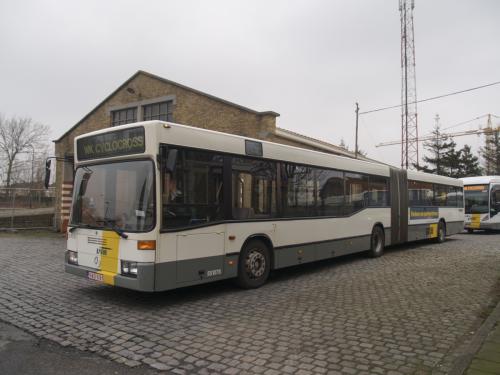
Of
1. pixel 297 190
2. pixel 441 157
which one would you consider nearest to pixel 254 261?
pixel 297 190

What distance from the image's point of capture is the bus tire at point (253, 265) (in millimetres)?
7609

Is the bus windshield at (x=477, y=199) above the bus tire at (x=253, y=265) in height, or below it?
above

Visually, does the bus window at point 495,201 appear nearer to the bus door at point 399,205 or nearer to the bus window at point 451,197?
the bus window at point 451,197

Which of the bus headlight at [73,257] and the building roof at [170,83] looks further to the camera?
the building roof at [170,83]

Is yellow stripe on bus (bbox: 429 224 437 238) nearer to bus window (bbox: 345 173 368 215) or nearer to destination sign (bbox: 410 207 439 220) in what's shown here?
destination sign (bbox: 410 207 439 220)

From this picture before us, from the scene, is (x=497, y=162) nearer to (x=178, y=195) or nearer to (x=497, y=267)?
(x=497, y=267)

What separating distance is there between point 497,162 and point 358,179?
4878cm

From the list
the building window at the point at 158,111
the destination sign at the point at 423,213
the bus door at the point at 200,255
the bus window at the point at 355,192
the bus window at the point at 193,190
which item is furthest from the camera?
the building window at the point at 158,111

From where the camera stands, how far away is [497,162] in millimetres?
51406

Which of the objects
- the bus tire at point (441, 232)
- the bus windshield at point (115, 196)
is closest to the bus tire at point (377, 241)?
the bus tire at point (441, 232)

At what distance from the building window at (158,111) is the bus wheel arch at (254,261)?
550 inches

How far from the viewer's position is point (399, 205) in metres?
13.5

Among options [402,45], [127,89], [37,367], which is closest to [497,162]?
[402,45]

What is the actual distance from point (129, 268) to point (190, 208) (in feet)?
4.28
